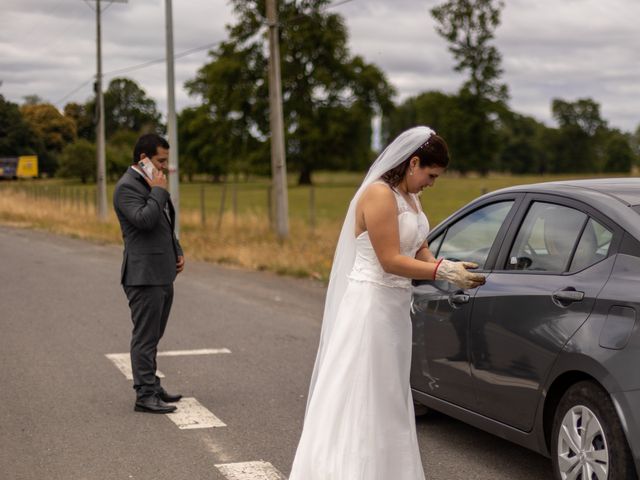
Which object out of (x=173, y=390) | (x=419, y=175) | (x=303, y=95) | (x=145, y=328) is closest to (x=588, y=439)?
(x=419, y=175)

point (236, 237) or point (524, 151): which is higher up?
point (524, 151)

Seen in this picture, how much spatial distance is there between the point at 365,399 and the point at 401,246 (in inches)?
29.7

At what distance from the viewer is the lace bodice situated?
4676 millimetres

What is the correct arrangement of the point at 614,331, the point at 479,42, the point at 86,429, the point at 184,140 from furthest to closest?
the point at 184,140, the point at 479,42, the point at 86,429, the point at 614,331

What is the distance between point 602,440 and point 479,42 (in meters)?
78.4

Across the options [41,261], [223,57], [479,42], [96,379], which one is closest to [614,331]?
[96,379]

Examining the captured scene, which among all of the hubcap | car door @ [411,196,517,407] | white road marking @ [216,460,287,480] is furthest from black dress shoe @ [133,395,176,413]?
the hubcap

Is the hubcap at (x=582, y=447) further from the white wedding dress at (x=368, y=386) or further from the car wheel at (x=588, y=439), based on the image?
the white wedding dress at (x=368, y=386)

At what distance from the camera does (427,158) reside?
4.66 meters

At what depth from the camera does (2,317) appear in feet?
37.2

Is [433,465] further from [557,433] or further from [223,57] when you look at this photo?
[223,57]

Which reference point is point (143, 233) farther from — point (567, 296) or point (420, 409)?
point (567, 296)

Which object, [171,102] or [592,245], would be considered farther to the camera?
[171,102]

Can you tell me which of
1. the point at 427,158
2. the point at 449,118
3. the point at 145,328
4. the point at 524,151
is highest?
the point at 449,118
